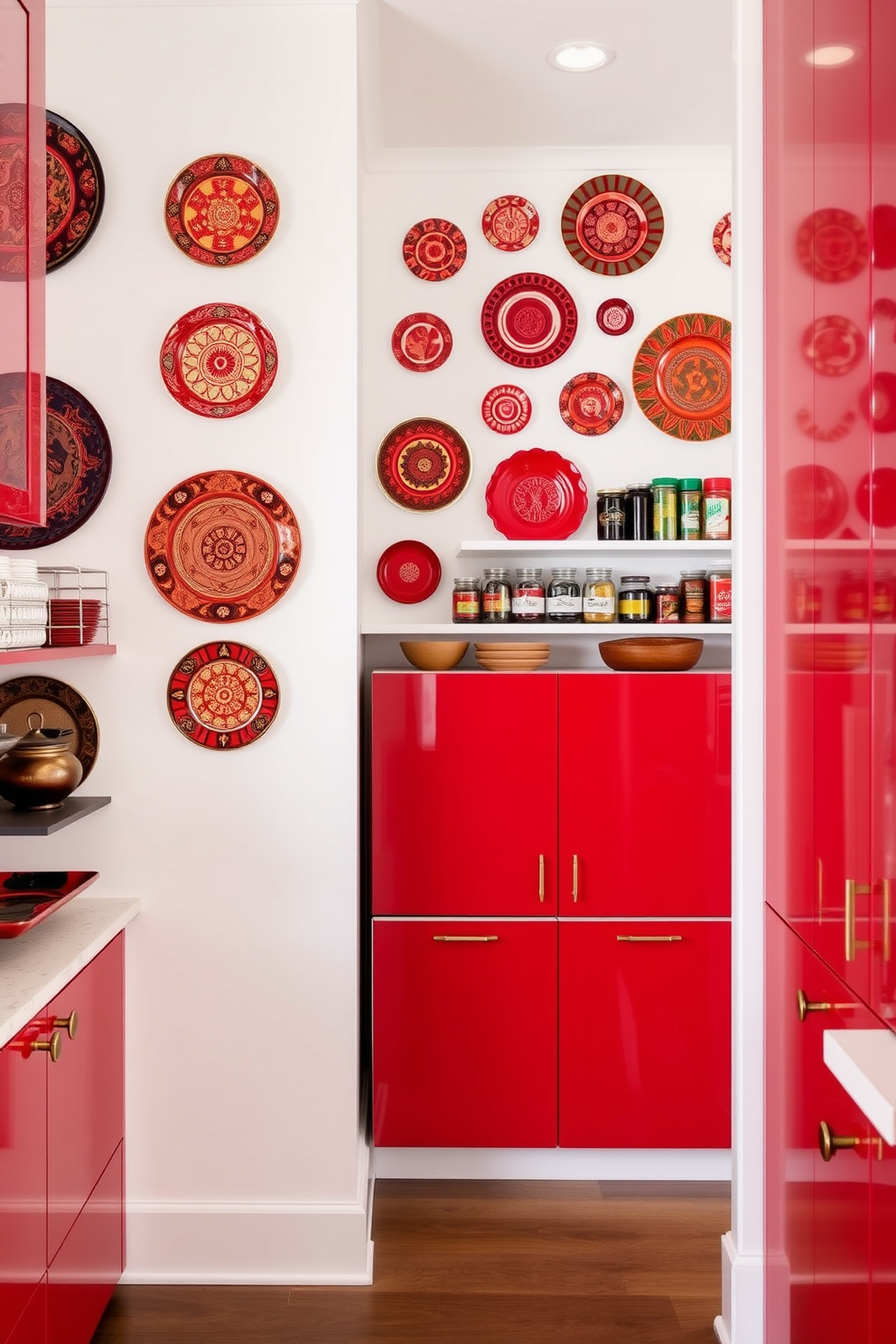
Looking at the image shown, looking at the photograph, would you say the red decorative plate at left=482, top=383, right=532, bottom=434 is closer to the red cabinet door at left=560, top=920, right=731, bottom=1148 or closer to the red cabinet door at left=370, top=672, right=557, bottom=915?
the red cabinet door at left=370, top=672, right=557, bottom=915

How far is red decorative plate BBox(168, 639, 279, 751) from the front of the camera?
234 cm

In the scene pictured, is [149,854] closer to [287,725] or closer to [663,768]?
[287,725]

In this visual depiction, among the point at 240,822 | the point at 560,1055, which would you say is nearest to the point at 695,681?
the point at 560,1055

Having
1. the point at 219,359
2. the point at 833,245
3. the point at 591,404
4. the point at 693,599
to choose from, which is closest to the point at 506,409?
the point at 591,404

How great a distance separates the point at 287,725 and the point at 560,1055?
1.13 metres

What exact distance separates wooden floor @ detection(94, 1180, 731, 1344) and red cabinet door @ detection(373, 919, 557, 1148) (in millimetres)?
177

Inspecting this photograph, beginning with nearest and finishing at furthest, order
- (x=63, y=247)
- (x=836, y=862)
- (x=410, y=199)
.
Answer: (x=836, y=862), (x=63, y=247), (x=410, y=199)

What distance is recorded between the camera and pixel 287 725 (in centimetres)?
236

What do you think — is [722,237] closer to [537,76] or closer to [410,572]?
[537,76]

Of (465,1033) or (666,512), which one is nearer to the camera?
(465,1033)

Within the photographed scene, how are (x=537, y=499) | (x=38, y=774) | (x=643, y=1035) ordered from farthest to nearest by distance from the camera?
(x=537, y=499), (x=643, y=1035), (x=38, y=774)

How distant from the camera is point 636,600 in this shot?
291cm

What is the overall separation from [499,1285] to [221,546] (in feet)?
5.70

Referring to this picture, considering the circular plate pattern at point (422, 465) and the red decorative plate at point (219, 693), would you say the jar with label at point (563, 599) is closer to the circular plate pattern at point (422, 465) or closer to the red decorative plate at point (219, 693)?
the circular plate pattern at point (422, 465)
